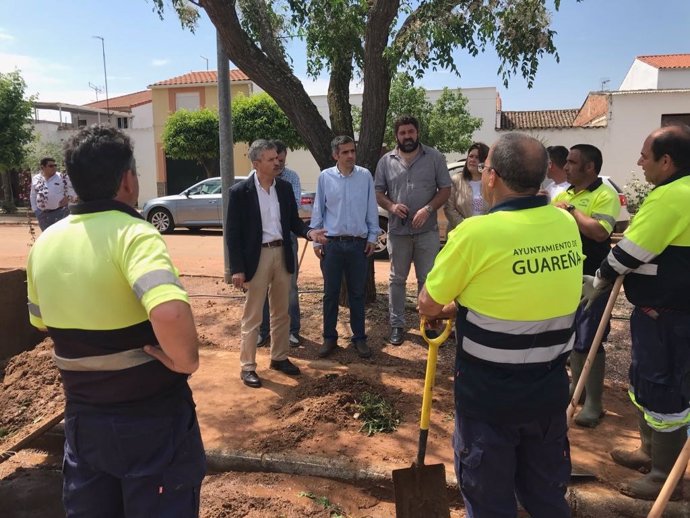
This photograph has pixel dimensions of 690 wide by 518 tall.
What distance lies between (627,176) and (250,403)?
2085cm

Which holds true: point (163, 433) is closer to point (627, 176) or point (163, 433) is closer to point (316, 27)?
point (316, 27)

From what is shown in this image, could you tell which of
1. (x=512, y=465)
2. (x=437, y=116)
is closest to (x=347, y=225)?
(x=512, y=465)

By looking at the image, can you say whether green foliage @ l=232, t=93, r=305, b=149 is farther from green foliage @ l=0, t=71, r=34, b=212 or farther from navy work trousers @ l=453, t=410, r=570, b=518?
navy work trousers @ l=453, t=410, r=570, b=518

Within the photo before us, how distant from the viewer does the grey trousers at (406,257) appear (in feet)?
17.3

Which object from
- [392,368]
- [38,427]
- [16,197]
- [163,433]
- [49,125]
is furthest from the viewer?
[49,125]

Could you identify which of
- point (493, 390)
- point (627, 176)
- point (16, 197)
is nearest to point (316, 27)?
point (493, 390)

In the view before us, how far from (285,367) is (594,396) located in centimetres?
247

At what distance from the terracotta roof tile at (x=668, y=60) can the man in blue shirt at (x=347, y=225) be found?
24.5 m

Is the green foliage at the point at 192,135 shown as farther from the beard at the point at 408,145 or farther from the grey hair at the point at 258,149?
the grey hair at the point at 258,149

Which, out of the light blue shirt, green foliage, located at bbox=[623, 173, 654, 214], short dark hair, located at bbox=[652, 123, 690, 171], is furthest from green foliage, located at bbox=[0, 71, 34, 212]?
short dark hair, located at bbox=[652, 123, 690, 171]

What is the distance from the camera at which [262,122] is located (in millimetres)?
22094

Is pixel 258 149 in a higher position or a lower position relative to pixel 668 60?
lower

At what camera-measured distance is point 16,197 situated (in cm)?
2870

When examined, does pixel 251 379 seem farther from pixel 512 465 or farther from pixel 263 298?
pixel 512 465
